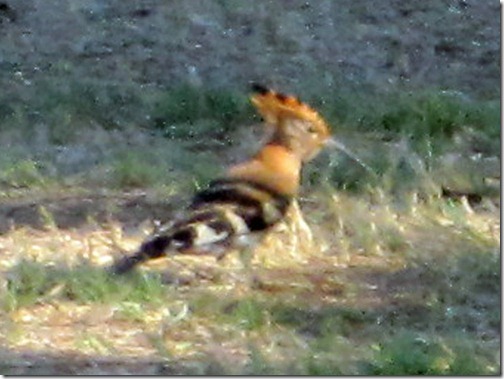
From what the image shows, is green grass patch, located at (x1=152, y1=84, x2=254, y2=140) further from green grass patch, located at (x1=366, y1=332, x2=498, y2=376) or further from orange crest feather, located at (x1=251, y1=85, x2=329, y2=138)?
green grass patch, located at (x1=366, y1=332, x2=498, y2=376)

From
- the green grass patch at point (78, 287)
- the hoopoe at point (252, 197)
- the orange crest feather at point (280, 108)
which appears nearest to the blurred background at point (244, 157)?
the green grass patch at point (78, 287)

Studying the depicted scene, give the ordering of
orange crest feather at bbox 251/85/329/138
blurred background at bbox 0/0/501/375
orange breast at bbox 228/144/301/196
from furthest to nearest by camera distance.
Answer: orange crest feather at bbox 251/85/329/138
orange breast at bbox 228/144/301/196
blurred background at bbox 0/0/501/375

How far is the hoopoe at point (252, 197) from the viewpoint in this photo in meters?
6.07

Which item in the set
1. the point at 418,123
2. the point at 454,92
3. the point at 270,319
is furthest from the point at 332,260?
the point at 454,92

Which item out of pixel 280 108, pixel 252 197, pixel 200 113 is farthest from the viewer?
pixel 200 113

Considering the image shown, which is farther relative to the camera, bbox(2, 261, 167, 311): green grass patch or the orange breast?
the orange breast

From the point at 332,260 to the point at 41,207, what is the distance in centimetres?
137

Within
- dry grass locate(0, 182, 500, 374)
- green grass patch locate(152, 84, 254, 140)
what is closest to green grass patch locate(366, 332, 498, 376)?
dry grass locate(0, 182, 500, 374)

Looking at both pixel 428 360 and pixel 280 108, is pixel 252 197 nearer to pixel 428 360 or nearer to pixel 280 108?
pixel 280 108

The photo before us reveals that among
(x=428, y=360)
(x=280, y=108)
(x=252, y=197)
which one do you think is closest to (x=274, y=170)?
(x=280, y=108)

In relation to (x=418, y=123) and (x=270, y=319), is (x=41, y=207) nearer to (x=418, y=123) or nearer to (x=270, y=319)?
(x=270, y=319)

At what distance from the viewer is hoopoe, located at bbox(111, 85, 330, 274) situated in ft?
19.9

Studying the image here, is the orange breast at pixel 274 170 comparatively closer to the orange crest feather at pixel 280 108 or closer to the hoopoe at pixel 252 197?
the hoopoe at pixel 252 197

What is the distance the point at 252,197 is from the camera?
6281 millimetres
